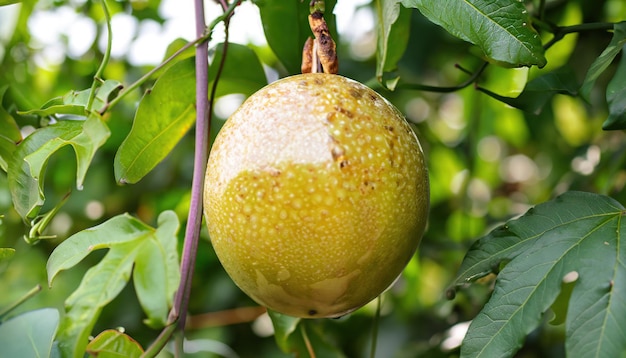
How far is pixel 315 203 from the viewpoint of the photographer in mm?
571

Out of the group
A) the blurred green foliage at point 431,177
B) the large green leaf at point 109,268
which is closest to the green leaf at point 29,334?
the large green leaf at point 109,268

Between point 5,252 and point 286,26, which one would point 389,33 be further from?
point 5,252

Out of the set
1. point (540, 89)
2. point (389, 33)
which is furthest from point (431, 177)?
point (389, 33)

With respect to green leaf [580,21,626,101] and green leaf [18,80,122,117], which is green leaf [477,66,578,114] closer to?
green leaf [580,21,626,101]

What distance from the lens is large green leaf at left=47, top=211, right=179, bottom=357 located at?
0.65 metres

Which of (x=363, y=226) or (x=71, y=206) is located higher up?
(x=363, y=226)

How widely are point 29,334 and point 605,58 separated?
0.62 m

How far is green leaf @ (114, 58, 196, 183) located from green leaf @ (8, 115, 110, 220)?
7cm

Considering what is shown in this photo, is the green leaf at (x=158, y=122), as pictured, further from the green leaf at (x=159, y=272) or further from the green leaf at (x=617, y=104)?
the green leaf at (x=617, y=104)

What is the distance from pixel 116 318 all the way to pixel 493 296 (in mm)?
962

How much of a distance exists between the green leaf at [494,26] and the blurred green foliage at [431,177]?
59 centimetres

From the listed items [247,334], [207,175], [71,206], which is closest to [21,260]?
[71,206]

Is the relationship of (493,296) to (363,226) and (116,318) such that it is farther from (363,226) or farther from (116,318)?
(116,318)

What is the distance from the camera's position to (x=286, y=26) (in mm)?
833
